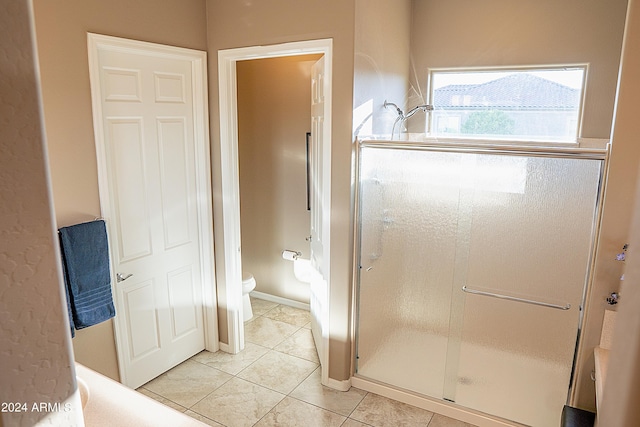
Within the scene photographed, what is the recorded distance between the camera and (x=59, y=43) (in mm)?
2404

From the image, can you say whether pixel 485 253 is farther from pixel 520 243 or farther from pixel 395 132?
pixel 395 132

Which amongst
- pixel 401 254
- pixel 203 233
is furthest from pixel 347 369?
pixel 203 233

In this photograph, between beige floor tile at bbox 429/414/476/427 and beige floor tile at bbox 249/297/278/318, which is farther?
beige floor tile at bbox 249/297/278/318

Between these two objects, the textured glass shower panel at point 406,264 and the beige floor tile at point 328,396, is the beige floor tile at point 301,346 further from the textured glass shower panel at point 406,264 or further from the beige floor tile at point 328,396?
the textured glass shower panel at point 406,264

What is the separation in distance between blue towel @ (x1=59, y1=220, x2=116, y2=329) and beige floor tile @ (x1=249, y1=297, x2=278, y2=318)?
1809 millimetres

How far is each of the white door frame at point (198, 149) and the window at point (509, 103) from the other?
190cm

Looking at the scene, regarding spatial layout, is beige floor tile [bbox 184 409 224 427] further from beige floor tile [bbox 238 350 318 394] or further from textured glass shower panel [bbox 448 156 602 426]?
textured glass shower panel [bbox 448 156 602 426]

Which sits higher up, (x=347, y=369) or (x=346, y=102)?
(x=346, y=102)

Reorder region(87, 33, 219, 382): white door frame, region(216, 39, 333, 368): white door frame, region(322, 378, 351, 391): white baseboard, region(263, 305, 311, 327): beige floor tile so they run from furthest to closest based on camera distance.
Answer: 1. region(263, 305, 311, 327): beige floor tile
2. region(322, 378, 351, 391): white baseboard
3. region(216, 39, 333, 368): white door frame
4. region(87, 33, 219, 382): white door frame

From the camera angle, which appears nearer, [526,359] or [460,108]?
[526,359]

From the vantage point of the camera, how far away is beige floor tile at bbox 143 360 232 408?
10.1 ft

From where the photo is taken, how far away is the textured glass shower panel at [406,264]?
9.22 ft

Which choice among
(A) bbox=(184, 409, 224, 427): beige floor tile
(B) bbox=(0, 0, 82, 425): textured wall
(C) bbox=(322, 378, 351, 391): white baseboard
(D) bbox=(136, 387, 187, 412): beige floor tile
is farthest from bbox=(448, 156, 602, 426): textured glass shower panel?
(B) bbox=(0, 0, 82, 425): textured wall

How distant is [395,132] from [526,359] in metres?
1.93
